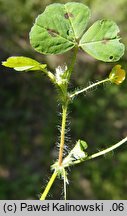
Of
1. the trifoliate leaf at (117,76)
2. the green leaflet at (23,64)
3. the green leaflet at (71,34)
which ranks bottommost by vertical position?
the green leaflet at (23,64)

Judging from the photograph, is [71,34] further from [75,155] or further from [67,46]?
[75,155]

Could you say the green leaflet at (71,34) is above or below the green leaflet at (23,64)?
above

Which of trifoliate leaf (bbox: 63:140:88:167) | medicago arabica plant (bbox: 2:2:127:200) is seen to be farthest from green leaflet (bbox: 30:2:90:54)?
trifoliate leaf (bbox: 63:140:88:167)

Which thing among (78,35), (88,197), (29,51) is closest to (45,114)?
(29,51)

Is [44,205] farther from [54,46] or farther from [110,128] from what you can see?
[110,128]

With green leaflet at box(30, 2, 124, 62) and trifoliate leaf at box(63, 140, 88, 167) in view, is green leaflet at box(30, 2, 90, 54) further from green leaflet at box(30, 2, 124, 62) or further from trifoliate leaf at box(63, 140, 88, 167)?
trifoliate leaf at box(63, 140, 88, 167)

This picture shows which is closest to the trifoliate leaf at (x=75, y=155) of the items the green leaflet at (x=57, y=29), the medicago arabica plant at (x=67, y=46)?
the medicago arabica plant at (x=67, y=46)

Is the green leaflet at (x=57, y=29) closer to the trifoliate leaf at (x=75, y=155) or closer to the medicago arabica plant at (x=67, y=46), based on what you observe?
the medicago arabica plant at (x=67, y=46)
